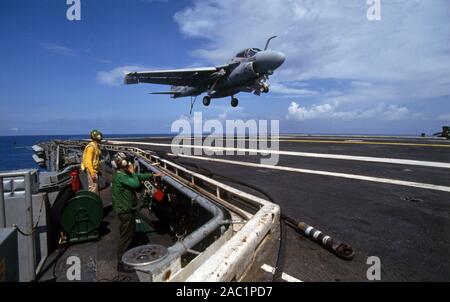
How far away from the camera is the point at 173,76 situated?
96.2 feet

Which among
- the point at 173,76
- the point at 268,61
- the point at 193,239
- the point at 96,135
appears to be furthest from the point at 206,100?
the point at 193,239

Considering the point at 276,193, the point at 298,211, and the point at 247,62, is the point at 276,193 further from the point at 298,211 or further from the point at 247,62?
the point at 247,62

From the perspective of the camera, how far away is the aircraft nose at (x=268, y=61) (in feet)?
69.9

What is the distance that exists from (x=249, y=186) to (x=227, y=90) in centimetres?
2193

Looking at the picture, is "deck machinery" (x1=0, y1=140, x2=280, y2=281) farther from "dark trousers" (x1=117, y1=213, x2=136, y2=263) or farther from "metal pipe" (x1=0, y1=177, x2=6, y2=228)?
"dark trousers" (x1=117, y1=213, x2=136, y2=263)

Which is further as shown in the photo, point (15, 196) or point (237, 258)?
point (15, 196)

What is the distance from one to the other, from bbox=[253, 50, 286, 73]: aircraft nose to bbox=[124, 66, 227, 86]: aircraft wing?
5001mm

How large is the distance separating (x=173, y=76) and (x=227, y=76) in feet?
21.6

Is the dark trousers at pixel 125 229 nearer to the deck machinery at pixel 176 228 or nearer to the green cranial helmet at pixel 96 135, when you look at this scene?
the deck machinery at pixel 176 228

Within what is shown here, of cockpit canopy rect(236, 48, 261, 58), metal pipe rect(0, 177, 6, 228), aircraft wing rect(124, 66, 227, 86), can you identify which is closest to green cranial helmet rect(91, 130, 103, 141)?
metal pipe rect(0, 177, 6, 228)

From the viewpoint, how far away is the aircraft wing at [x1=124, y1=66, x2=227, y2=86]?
27.5 metres
